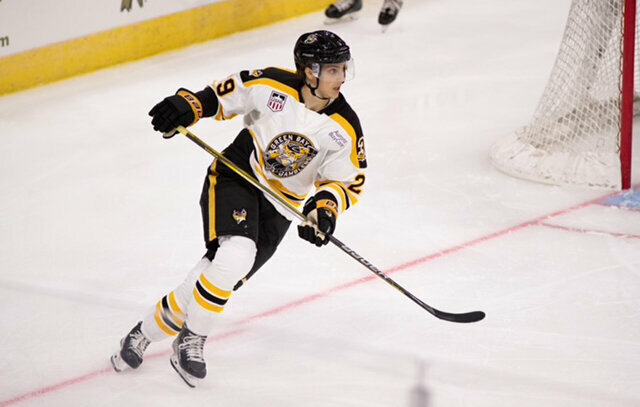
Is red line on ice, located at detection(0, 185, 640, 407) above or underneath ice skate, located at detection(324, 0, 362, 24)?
above

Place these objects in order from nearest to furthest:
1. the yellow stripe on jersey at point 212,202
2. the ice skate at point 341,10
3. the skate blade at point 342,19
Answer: the yellow stripe on jersey at point 212,202
the ice skate at point 341,10
the skate blade at point 342,19

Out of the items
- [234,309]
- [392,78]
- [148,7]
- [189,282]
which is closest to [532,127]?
[392,78]

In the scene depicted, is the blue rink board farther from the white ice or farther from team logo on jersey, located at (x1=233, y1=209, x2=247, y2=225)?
team logo on jersey, located at (x1=233, y1=209, x2=247, y2=225)

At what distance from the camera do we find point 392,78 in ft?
20.2

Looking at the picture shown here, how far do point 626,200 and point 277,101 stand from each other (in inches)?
83.4

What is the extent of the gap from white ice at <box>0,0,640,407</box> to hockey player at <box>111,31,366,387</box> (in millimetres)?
213

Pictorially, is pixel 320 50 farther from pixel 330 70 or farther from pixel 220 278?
pixel 220 278

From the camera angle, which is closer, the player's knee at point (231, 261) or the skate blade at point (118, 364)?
the player's knee at point (231, 261)

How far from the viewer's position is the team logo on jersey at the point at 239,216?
3.00 m

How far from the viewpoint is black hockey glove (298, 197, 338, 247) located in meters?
2.93

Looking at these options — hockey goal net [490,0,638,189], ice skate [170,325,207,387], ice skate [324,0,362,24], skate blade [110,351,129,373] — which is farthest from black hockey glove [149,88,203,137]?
ice skate [324,0,362,24]

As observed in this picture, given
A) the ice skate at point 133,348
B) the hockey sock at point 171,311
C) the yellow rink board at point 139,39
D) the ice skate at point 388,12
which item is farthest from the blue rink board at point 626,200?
the yellow rink board at point 139,39

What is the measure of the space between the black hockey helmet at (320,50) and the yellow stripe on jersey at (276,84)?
0.30ft

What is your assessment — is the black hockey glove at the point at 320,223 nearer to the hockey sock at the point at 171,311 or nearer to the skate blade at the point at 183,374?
the hockey sock at the point at 171,311
